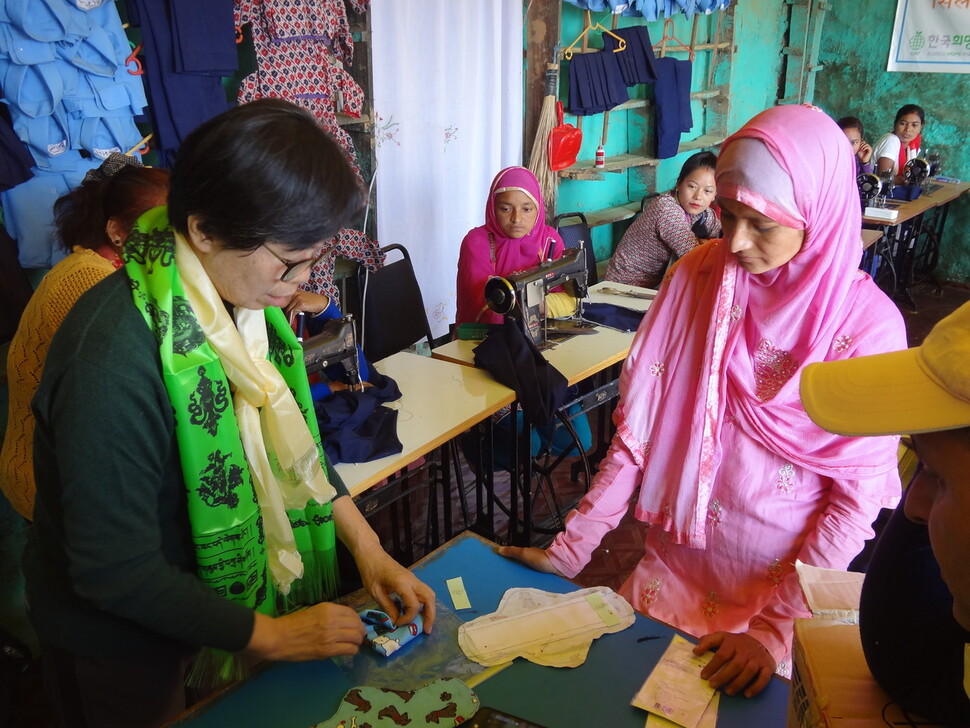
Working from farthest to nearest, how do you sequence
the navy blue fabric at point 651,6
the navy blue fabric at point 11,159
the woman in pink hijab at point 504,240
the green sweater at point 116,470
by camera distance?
the navy blue fabric at point 651,6 < the woman in pink hijab at point 504,240 < the navy blue fabric at point 11,159 < the green sweater at point 116,470

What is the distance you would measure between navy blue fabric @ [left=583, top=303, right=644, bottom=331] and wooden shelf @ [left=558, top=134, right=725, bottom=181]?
64.6 inches

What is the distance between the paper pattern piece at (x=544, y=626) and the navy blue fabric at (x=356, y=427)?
2.69 feet

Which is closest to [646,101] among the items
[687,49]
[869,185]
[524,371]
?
[687,49]

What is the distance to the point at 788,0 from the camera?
6.73 m

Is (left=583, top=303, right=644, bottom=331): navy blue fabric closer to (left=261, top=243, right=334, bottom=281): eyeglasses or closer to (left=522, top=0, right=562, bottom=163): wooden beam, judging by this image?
(left=522, top=0, right=562, bottom=163): wooden beam

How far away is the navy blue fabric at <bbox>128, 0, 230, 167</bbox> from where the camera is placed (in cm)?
264

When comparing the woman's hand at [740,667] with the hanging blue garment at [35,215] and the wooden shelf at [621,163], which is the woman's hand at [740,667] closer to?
the hanging blue garment at [35,215]

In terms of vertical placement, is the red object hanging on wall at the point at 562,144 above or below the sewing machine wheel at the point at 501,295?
above

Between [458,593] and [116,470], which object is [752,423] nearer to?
[458,593]

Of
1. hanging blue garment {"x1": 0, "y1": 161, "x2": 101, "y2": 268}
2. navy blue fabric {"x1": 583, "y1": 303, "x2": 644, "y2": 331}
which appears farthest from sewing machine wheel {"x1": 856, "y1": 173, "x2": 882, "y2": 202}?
hanging blue garment {"x1": 0, "y1": 161, "x2": 101, "y2": 268}

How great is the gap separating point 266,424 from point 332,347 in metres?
0.82

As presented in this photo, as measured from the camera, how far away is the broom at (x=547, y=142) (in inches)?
173

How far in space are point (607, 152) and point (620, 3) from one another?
3.98 ft

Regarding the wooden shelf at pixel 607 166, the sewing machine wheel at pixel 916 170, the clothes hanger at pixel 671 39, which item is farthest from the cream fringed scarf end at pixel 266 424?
the sewing machine wheel at pixel 916 170
